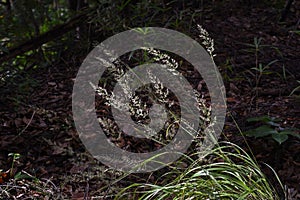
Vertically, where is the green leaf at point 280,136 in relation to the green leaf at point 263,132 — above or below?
above

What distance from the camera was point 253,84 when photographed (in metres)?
2.78

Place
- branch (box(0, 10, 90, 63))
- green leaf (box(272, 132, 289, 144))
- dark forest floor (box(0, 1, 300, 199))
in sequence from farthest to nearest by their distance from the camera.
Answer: branch (box(0, 10, 90, 63)) → dark forest floor (box(0, 1, 300, 199)) → green leaf (box(272, 132, 289, 144))

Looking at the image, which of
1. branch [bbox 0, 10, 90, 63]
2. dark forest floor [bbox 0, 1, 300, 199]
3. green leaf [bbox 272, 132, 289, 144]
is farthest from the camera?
branch [bbox 0, 10, 90, 63]

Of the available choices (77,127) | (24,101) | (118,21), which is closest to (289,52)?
(118,21)

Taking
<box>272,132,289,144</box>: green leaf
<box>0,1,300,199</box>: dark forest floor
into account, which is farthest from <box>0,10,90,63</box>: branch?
<box>272,132,289,144</box>: green leaf

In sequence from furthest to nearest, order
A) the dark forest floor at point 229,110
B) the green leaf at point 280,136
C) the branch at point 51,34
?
1. the branch at point 51,34
2. the dark forest floor at point 229,110
3. the green leaf at point 280,136

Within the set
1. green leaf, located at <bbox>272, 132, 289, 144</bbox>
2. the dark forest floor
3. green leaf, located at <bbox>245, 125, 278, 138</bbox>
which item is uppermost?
green leaf, located at <bbox>272, 132, 289, 144</bbox>

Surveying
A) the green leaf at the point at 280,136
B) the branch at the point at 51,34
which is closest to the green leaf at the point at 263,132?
the green leaf at the point at 280,136

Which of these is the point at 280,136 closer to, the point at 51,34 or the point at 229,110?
the point at 229,110

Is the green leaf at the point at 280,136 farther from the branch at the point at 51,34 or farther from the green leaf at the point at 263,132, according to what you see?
the branch at the point at 51,34

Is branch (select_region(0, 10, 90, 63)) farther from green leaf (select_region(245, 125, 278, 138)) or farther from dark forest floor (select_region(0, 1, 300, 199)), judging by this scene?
green leaf (select_region(245, 125, 278, 138))

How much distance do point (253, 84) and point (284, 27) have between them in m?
0.92

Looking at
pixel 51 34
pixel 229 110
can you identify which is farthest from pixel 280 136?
pixel 51 34

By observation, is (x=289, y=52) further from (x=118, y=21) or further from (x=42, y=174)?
(x=42, y=174)
